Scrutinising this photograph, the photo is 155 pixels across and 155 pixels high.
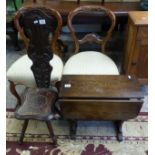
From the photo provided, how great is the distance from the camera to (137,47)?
1.89 m

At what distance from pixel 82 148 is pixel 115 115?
38 centimetres

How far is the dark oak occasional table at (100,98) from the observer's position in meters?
1.48

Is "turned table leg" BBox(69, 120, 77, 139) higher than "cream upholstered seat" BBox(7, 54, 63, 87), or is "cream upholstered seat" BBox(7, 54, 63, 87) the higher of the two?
"cream upholstered seat" BBox(7, 54, 63, 87)

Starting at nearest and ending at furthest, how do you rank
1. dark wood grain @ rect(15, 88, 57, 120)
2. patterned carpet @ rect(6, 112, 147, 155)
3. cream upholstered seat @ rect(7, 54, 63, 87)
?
1. dark wood grain @ rect(15, 88, 57, 120)
2. patterned carpet @ rect(6, 112, 147, 155)
3. cream upholstered seat @ rect(7, 54, 63, 87)

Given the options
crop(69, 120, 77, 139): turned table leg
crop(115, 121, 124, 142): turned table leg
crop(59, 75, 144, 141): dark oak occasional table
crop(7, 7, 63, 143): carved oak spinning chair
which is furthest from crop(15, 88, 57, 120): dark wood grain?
crop(115, 121, 124, 142): turned table leg

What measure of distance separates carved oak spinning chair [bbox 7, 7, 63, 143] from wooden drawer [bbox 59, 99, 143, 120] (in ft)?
0.43

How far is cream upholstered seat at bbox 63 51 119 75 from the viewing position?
1.77m

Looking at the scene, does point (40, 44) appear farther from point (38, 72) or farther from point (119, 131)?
point (119, 131)

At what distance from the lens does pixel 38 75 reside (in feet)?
5.41

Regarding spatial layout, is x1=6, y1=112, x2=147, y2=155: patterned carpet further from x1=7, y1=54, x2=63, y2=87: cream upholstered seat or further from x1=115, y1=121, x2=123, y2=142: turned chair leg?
x1=7, y1=54, x2=63, y2=87: cream upholstered seat

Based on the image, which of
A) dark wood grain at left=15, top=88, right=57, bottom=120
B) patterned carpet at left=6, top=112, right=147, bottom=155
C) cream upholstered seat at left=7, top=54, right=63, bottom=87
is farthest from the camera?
cream upholstered seat at left=7, top=54, right=63, bottom=87
